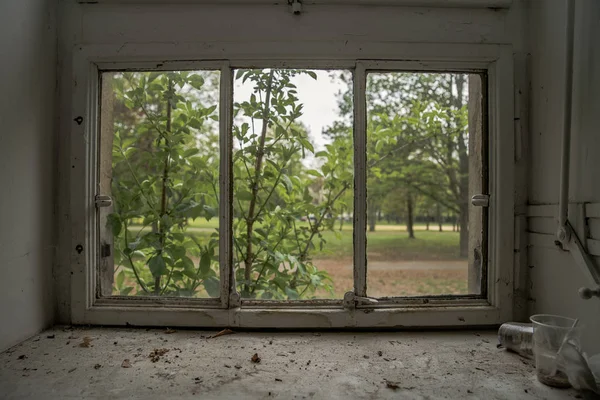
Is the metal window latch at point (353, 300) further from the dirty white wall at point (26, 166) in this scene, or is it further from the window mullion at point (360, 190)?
the dirty white wall at point (26, 166)

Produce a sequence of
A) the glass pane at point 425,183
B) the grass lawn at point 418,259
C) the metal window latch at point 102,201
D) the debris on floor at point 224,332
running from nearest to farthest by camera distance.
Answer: the debris on floor at point 224,332, the metal window latch at point 102,201, the glass pane at point 425,183, the grass lawn at point 418,259

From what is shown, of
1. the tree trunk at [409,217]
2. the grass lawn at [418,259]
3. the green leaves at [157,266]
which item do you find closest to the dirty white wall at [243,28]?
the green leaves at [157,266]

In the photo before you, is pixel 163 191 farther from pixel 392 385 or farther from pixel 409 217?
pixel 409 217

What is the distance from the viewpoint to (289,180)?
174 centimetres

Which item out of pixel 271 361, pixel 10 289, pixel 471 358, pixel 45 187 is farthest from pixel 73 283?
pixel 471 358

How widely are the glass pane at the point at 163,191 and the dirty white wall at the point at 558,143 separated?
1404 millimetres

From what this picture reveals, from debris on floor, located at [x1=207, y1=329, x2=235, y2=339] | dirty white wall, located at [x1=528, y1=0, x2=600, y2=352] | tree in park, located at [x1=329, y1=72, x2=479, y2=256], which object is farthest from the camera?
tree in park, located at [x1=329, y1=72, x2=479, y2=256]

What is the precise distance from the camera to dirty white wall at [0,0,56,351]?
1209mm

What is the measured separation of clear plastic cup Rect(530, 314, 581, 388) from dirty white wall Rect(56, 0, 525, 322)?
63 cm

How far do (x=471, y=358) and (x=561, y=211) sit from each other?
2.02ft

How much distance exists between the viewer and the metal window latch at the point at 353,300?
1438mm

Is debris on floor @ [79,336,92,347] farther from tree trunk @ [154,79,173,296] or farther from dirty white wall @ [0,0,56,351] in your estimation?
tree trunk @ [154,79,173,296]

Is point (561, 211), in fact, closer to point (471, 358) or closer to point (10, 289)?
point (471, 358)

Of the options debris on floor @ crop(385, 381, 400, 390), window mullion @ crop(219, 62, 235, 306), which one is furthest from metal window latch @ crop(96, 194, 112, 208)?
debris on floor @ crop(385, 381, 400, 390)
